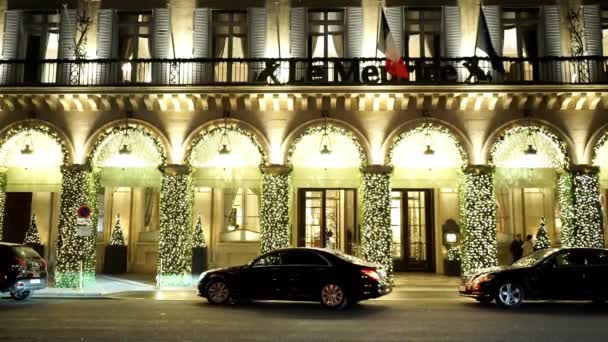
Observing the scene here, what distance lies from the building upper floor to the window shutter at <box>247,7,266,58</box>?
0.04 metres

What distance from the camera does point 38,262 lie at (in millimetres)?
14852

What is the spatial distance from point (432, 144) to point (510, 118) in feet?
8.94

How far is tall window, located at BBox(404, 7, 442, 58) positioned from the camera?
19.0m

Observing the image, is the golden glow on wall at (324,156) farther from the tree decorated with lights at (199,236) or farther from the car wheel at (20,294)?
the car wheel at (20,294)

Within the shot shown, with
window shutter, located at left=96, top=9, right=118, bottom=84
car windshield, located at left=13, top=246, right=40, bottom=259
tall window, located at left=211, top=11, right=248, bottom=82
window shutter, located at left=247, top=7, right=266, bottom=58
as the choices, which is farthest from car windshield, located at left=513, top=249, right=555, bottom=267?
window shutter, located at left=96, top=9, right=118, bottom=84

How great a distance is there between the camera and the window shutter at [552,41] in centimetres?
1839

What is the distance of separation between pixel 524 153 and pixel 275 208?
856 centimetres

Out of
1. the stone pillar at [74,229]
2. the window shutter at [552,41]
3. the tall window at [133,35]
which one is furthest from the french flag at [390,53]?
the stone pillar at [74,229]

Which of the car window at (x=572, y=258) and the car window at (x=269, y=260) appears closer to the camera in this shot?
the car window at (x=572, y=258)

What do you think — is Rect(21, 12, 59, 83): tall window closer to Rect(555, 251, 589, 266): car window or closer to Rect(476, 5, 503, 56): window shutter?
Result: Rect(476, 5, 503, 56): window shutter

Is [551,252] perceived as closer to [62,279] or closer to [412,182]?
[412,182]

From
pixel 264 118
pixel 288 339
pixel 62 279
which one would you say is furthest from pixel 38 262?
pixel 288 339

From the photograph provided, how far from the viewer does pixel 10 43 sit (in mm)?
19172

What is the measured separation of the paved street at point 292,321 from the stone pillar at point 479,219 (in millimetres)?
3575
